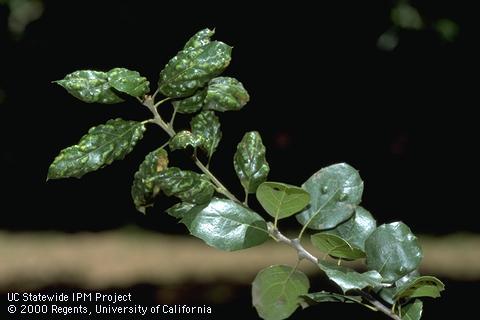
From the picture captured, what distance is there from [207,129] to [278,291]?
0.23m

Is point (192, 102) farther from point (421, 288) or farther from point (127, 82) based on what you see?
point (421, 288)

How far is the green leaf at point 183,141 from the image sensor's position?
3.21 feet

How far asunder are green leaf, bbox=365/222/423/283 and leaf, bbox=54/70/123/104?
15.0 inches

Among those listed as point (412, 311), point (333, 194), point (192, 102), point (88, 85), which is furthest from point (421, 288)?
point (88, 85)

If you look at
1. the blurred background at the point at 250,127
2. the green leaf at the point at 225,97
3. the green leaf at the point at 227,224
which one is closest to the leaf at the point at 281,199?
the green leaf at the point at 227,224

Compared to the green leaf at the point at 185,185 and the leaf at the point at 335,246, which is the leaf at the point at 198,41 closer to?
the green leaf at the point at 185,185

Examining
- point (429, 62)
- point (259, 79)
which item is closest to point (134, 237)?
point (259, 79)

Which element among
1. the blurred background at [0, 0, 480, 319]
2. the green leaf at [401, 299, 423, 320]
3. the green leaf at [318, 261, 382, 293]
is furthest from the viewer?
the blurred background at [0, 0, 480, 319]

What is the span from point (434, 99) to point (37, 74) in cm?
416

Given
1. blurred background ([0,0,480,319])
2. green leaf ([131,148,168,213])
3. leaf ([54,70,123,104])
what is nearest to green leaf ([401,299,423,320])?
green leaf ([131,148,168,213])

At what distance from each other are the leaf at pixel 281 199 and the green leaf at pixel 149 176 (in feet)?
0.43

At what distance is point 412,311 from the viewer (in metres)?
1.06

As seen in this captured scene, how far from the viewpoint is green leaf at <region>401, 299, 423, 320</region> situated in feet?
3.44

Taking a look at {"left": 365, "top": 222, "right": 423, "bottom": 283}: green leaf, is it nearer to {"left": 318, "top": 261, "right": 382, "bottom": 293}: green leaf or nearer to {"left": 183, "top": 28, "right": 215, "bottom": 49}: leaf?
{"left": 318, "top": 261, "right": 382, "bottom": 293}: green leaf
